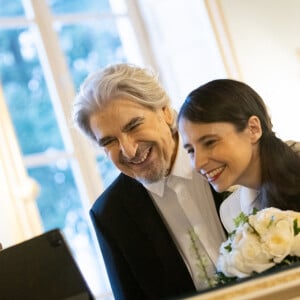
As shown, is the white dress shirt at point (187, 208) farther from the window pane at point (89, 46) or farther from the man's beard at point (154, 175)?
the window pane at point (89, 46)

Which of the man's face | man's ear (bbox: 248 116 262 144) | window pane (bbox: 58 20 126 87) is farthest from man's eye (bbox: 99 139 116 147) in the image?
window pane (bbox: 58 20 126 87)

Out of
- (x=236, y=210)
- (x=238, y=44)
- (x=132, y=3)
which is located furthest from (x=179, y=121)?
(x=132, y=3)

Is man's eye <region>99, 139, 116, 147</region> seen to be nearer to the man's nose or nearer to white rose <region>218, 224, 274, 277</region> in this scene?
Result: the man's nose

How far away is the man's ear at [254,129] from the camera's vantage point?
3.68 ft

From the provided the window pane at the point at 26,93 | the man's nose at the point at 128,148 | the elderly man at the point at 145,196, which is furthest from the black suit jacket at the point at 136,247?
the window pane at the point at 26,93

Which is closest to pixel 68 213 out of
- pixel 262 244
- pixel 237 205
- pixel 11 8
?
pixel 11 8

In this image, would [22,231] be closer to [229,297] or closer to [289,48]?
[289,48]

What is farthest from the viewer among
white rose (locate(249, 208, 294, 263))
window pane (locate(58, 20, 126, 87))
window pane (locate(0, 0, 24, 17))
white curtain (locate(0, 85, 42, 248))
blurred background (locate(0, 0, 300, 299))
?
window pane (locate(58, 20, 126, 87))

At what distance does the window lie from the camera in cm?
254

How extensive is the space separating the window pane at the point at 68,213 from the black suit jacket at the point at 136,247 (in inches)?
41.0

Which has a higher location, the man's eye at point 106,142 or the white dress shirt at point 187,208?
the man's eye at point 106,142

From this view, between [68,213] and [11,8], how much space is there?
0.94m

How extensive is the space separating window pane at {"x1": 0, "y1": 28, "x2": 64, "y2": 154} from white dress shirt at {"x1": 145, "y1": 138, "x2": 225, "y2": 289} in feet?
4.08

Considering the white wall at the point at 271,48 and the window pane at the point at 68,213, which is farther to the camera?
the window pane at the point at 68,213
